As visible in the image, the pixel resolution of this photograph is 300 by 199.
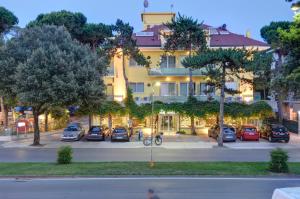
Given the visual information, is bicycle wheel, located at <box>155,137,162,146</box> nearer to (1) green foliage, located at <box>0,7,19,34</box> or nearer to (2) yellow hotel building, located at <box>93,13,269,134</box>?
(2) yellow hotel building, located at <box>93,13,269,134</box>

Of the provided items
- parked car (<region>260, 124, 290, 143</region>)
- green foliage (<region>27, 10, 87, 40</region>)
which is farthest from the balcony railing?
green foliage (<region>27, 10, 87, 40</region>)

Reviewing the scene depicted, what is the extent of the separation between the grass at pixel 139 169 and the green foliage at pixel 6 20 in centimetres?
3768

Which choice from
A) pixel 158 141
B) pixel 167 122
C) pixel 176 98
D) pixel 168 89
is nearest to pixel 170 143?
pixel 158 141

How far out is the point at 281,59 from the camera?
2018 inches

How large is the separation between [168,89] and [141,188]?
37.7m

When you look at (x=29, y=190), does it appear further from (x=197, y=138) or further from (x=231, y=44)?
(x=231, y=44)

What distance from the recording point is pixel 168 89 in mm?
55438

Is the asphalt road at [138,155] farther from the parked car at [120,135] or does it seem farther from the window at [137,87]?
the window at [137,87]

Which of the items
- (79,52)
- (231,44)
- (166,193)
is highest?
(231,44)

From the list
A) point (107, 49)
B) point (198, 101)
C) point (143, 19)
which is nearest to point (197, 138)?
point (198, 101)

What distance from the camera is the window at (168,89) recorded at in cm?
5538

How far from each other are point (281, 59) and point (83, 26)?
82.2ft

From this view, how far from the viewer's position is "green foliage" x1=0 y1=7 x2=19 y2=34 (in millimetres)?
57500

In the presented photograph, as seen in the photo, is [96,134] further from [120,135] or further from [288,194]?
[288,194]
